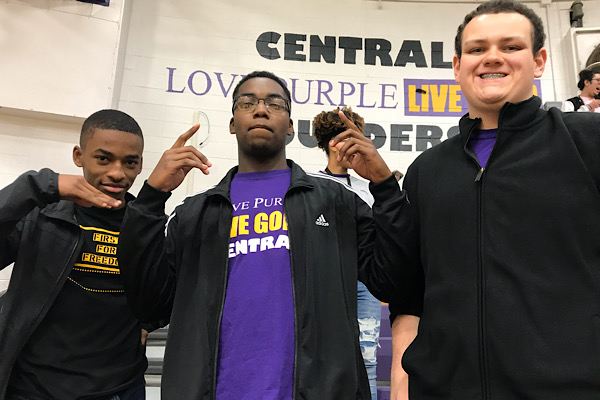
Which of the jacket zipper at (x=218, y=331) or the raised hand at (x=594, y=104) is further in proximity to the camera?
the raised hand at (x=594, y=104)

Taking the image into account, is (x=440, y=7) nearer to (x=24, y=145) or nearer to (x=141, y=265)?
(x=24, y=145)

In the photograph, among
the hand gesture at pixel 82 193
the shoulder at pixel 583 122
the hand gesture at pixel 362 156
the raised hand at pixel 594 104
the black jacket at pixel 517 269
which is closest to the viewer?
the black jacket at pixel 517 269

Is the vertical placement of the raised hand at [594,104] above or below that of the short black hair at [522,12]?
above

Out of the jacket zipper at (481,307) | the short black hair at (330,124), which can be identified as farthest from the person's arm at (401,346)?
the short black hair at (330,124)

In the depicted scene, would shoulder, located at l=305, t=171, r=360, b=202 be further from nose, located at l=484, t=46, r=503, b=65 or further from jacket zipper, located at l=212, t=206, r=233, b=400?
nose, located at l=484, t=46, r=503, b=65

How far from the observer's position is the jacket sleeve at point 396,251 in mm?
1109

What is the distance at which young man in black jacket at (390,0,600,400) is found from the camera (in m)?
0.82

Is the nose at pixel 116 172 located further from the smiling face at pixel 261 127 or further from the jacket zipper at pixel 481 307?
the jacket zipper at pixel 481 307

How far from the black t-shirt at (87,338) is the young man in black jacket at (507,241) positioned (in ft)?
2.95

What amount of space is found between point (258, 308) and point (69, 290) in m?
0.70

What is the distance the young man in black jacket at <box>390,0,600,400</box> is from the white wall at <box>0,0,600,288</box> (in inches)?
136

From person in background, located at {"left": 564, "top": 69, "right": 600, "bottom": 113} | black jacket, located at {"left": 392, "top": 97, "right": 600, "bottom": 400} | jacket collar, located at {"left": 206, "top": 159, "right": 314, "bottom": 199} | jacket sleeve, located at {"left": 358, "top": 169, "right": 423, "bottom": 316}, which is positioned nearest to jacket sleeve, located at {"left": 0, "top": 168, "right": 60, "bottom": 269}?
jacket collar, located at {"left": 206, "top": 159, "right": 314, "bottom": 199}

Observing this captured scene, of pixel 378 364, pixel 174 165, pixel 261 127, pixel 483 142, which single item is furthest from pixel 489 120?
pixel 378 364

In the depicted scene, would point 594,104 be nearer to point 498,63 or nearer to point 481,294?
point 498,63
